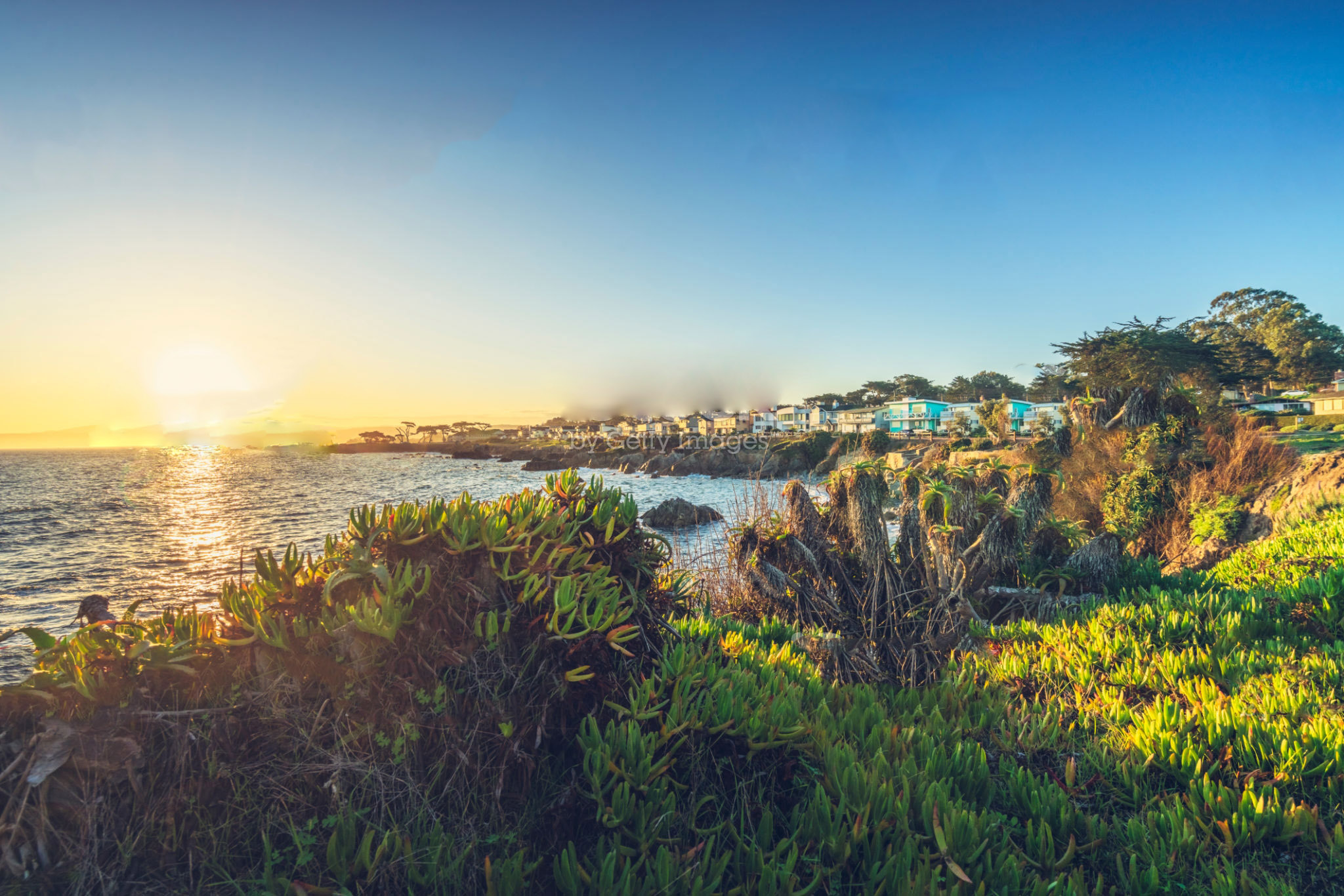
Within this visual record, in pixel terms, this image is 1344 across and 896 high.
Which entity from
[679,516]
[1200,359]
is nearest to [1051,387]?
[1200,359]

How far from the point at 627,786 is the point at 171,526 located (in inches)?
1375

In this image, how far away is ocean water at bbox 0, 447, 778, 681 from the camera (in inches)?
517

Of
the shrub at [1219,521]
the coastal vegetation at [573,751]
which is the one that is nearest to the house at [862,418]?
the shrub at [1219,521]

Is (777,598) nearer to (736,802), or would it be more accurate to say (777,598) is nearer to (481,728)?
(736,802)

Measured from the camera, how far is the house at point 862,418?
78625 mm

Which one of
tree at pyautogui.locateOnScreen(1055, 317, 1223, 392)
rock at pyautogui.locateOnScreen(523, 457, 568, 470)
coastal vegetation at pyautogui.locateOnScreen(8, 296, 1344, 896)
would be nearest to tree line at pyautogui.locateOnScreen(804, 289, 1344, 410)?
tree at pyautogui.locateOnScreen(1055, 317, 1223, 392)

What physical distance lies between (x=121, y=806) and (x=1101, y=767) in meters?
3.94

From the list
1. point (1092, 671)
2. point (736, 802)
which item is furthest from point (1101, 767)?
point (736, 802)

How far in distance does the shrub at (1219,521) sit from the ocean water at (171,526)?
26.2 feet

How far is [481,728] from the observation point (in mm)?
2002

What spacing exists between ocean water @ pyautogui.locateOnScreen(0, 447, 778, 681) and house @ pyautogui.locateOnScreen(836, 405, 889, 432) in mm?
37970

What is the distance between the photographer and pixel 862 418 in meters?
82.2

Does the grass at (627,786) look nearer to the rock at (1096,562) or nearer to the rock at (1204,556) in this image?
the rock at (1096,562)

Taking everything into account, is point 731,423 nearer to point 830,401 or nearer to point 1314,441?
point 830,401
